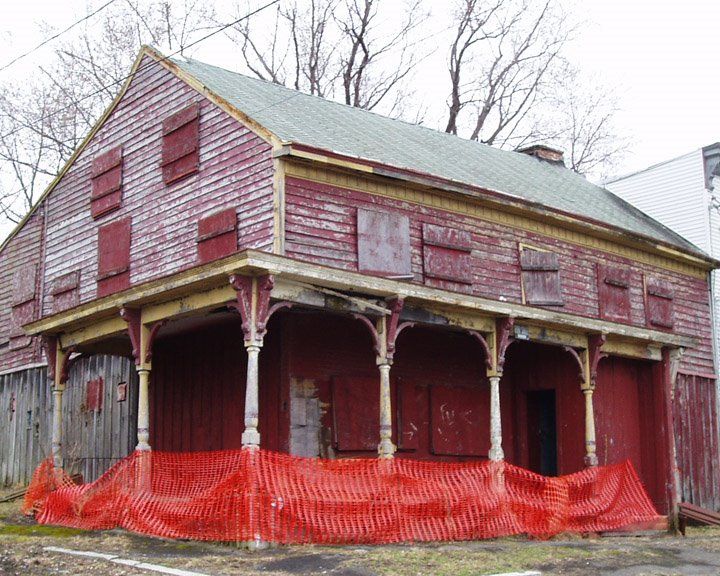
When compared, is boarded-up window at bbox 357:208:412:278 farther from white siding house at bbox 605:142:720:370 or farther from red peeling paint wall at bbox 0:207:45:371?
white siding house at bbox 605:142:720:370

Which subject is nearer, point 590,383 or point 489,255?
point 590,383

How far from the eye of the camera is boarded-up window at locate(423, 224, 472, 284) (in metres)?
18.6

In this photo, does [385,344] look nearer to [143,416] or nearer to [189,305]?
[189,305]

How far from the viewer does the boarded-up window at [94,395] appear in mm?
21688

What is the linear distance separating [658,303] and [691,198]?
14.7ft

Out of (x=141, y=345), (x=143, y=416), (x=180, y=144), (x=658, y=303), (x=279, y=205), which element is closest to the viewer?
(x=143, y=416)

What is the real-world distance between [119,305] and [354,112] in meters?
9.77

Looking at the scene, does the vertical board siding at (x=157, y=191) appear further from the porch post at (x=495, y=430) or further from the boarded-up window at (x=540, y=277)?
the boarded-up window at (x=540, y=277)

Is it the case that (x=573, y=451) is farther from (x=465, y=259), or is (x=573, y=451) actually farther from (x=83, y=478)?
(x=83, y=478)

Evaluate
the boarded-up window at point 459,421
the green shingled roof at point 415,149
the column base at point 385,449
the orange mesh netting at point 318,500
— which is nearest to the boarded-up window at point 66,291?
the green shingled roof at point 415,149

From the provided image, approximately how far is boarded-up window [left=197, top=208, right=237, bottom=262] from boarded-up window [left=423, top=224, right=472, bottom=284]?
3497 mm

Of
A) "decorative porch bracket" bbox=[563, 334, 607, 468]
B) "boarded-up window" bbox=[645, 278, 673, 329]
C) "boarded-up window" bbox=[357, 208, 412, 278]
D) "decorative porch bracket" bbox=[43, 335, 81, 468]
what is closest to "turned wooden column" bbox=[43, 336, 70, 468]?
"decorative porch bracket" bbox=[43, 335, 81, 468]

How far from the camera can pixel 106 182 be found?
21.6 m

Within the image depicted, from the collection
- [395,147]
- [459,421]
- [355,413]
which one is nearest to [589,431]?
[459,421]
